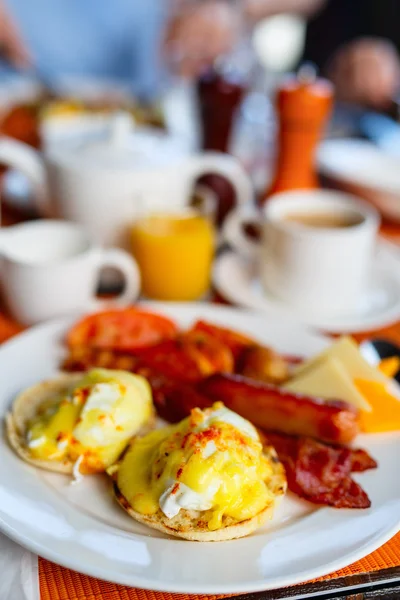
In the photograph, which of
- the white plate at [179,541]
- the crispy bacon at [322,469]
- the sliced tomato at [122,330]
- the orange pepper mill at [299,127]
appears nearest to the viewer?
the white plate at [179,541]

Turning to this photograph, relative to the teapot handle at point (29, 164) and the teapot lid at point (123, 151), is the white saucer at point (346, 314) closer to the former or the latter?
the teapot lid at point (123, 151)

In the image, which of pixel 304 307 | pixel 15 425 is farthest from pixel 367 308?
pixel 15 425

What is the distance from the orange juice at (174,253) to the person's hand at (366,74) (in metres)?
1.70

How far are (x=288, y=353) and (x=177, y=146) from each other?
24.3 inches

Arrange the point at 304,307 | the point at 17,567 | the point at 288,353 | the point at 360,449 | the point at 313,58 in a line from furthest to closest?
1. the point at 313,58
2. the point at 304,307
3. the point at 288,353
4. the point at 360,449
5. the point at 17,567

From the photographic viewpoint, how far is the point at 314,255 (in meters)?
1.45

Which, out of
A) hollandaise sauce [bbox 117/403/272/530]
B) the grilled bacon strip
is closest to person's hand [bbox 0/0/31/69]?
the grilled bacon strip

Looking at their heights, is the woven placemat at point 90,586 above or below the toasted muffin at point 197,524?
below

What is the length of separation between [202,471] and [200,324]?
1.69ft

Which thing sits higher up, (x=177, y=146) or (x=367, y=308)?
(x=177, y=146)

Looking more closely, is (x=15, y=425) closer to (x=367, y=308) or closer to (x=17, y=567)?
(x=17, y=567)

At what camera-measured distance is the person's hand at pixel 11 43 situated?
3.55 metres

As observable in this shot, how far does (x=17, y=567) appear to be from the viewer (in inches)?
32.9

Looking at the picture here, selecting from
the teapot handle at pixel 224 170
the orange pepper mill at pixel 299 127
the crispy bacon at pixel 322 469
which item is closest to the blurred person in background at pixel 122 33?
the orange pepper mill at pixel 299 127
